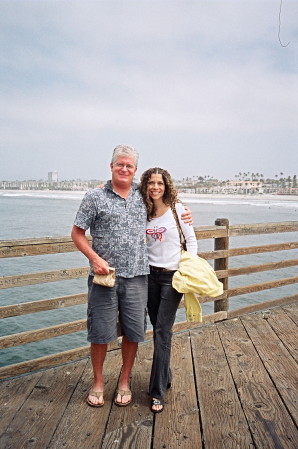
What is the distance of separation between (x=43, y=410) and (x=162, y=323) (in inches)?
36.1

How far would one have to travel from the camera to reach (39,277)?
2896 millimetres

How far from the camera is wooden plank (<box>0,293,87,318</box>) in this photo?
271 centimetres

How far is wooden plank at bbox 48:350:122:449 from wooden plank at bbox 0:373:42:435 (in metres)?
0.32

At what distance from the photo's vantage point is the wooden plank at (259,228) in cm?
394

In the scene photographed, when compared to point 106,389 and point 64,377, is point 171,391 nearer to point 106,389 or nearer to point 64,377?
point 106,389

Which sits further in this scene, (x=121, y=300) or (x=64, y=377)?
(x=64, y=377)

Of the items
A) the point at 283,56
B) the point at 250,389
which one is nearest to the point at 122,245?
the point at 250,389

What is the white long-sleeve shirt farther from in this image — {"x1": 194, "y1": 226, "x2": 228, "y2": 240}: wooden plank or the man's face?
{"x1": 194, "y1": 226, "x2": 228, "y2": 240}: wooden plank

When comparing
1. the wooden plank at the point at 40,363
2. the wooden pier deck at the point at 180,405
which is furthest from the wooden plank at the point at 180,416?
the wooden plank at the point at 40,363

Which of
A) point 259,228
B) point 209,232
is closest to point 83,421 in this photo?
point 209,232

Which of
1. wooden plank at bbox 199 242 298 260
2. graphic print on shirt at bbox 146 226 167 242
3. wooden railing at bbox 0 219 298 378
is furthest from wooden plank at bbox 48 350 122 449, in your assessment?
wooden plank at bbox 199 242 298 260

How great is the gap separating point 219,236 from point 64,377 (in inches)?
78.6

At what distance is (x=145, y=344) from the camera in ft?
11.1

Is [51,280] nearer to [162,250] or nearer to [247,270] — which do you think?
[162,250]
